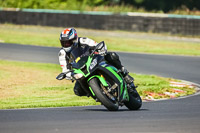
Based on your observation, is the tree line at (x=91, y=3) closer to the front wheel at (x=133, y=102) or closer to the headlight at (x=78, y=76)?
the front wheel at (x=133, y=102)

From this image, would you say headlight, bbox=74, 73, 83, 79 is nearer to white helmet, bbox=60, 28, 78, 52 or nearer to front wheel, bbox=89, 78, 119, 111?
front wheel, bbox=89, 78, 119, 111

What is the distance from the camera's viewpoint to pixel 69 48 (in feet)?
29.8

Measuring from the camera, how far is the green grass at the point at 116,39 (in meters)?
25.9

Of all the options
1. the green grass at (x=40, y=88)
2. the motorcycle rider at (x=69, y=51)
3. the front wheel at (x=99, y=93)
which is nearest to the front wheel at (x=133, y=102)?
the motorcycle rider at (x=69, y=51)

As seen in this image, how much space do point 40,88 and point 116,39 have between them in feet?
54.2

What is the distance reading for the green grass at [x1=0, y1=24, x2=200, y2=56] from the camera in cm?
2594

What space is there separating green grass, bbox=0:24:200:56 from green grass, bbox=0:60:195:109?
8.47 m

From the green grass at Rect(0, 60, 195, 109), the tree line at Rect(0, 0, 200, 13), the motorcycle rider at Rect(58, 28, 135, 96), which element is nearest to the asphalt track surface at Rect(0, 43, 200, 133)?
the motorcycle rider at Rect(58, 28, 135, 96)

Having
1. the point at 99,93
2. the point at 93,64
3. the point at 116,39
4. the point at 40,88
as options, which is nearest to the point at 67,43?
the point at 93,64

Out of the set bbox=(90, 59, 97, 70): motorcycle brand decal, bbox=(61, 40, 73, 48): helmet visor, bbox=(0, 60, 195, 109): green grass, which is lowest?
bbox=(0, 60, 195, 109): green grass

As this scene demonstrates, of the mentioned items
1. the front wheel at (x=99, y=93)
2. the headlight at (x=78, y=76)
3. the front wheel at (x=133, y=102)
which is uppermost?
the headlight at (x=78, y=76)

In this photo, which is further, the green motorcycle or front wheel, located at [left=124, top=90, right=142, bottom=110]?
front wheel, located at [left=124, top=90, right=142, bottom=110]

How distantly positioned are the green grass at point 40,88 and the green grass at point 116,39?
8.47 metres

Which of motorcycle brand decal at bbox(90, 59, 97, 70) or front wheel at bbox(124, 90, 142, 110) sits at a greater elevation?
motorcycle brand decal at bbox(90, 59, 97, 70)
